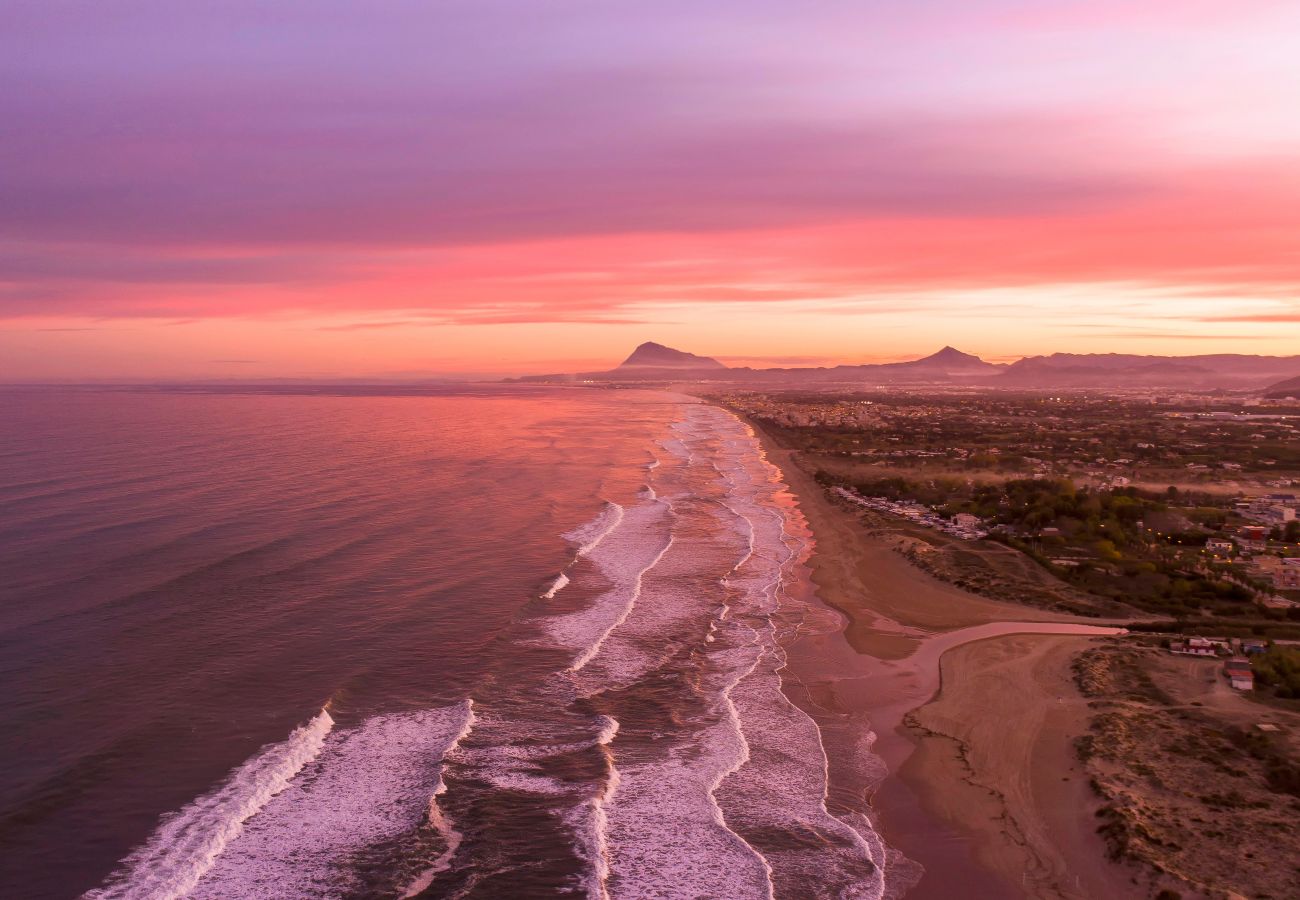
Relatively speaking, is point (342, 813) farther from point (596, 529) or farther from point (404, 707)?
point (596, 529)

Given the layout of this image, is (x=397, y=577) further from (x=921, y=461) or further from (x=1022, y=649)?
(x=921, y=461)

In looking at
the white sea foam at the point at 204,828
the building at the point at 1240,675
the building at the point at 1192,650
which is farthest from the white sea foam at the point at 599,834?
the building at the point at 1192,650

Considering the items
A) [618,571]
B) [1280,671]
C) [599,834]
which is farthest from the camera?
[618,571]

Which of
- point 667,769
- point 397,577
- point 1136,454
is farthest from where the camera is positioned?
point 1136,454

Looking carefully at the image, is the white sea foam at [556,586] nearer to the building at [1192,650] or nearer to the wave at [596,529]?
the wave at [596,529]

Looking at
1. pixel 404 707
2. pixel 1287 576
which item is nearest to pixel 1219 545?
pixel 1287 576

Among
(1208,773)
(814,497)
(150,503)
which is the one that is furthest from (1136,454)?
(150,503)
